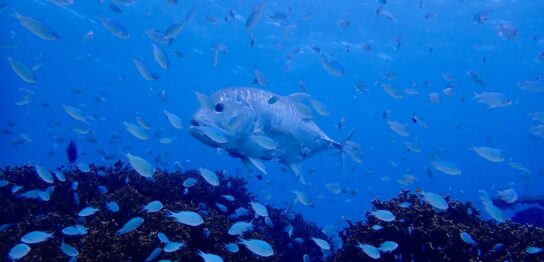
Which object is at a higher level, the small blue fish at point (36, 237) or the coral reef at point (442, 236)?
the coral reef at point (442, 236)

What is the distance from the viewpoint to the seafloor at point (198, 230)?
17.9 feet

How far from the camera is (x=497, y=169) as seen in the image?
71625mm

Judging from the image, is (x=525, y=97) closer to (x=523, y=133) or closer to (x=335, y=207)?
(x=523, y=133)

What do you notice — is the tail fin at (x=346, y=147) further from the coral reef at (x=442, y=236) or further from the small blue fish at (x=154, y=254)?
the small blue fish at (x=154, y=254)

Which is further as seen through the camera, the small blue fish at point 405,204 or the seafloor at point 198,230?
the small blue fish at point 405,204

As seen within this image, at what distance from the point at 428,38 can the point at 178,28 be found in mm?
28911

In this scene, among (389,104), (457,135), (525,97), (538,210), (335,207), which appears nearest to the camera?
(538,210)

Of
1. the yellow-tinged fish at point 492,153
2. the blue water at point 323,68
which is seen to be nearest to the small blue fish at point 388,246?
the yellow-tinged fish at point 492,153

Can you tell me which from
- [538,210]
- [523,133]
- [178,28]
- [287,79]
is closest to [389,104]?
[287,79]

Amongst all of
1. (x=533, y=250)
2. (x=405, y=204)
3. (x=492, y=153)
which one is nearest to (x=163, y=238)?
(x=405, y=204)

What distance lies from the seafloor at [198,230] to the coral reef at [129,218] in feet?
0.05

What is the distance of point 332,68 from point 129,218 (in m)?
6.31

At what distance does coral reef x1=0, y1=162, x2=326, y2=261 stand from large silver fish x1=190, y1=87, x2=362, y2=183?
147 centimetres

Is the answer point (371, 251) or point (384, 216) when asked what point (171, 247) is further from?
point (384, 216)
